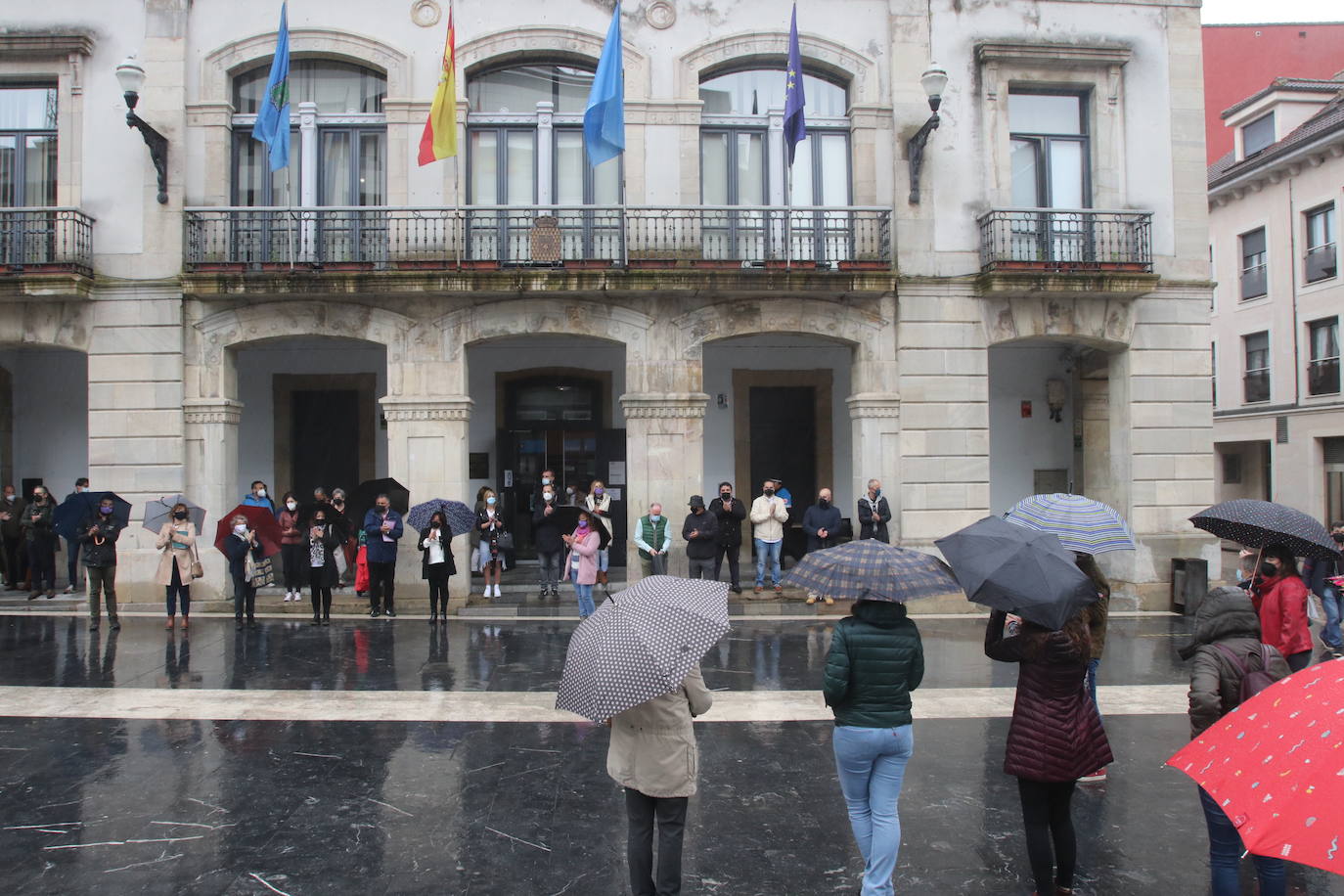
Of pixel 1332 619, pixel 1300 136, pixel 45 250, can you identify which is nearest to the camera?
pixel 1332 619

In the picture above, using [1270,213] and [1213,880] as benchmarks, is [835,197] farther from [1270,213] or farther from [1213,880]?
[1270,213]

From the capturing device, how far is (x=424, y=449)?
48.6ft

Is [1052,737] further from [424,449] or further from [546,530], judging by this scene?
[424,449]

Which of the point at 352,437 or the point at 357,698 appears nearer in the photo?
the point at 357,698

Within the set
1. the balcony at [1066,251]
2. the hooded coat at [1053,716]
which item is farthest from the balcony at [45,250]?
the hooded coat at [1053,716]

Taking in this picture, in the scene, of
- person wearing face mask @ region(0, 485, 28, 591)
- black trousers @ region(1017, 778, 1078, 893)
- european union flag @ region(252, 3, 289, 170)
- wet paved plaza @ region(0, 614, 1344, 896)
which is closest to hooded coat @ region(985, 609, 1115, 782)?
black trousers @ region(1017, 778, 1078, 893)

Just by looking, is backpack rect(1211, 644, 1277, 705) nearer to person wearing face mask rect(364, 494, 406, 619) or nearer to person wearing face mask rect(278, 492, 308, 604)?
person wearing face mask rect(364, 494, 406, 619)

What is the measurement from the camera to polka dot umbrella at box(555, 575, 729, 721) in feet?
12.7

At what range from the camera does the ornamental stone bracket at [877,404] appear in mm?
14914

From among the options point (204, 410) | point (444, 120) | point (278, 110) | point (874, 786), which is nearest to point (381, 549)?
point (204, 410)

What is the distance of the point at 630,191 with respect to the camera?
15117 mm

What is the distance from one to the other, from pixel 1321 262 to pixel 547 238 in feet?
69.6

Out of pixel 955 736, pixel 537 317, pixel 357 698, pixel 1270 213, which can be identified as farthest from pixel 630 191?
pixel 1270 213

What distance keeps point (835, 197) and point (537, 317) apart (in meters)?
5.45
